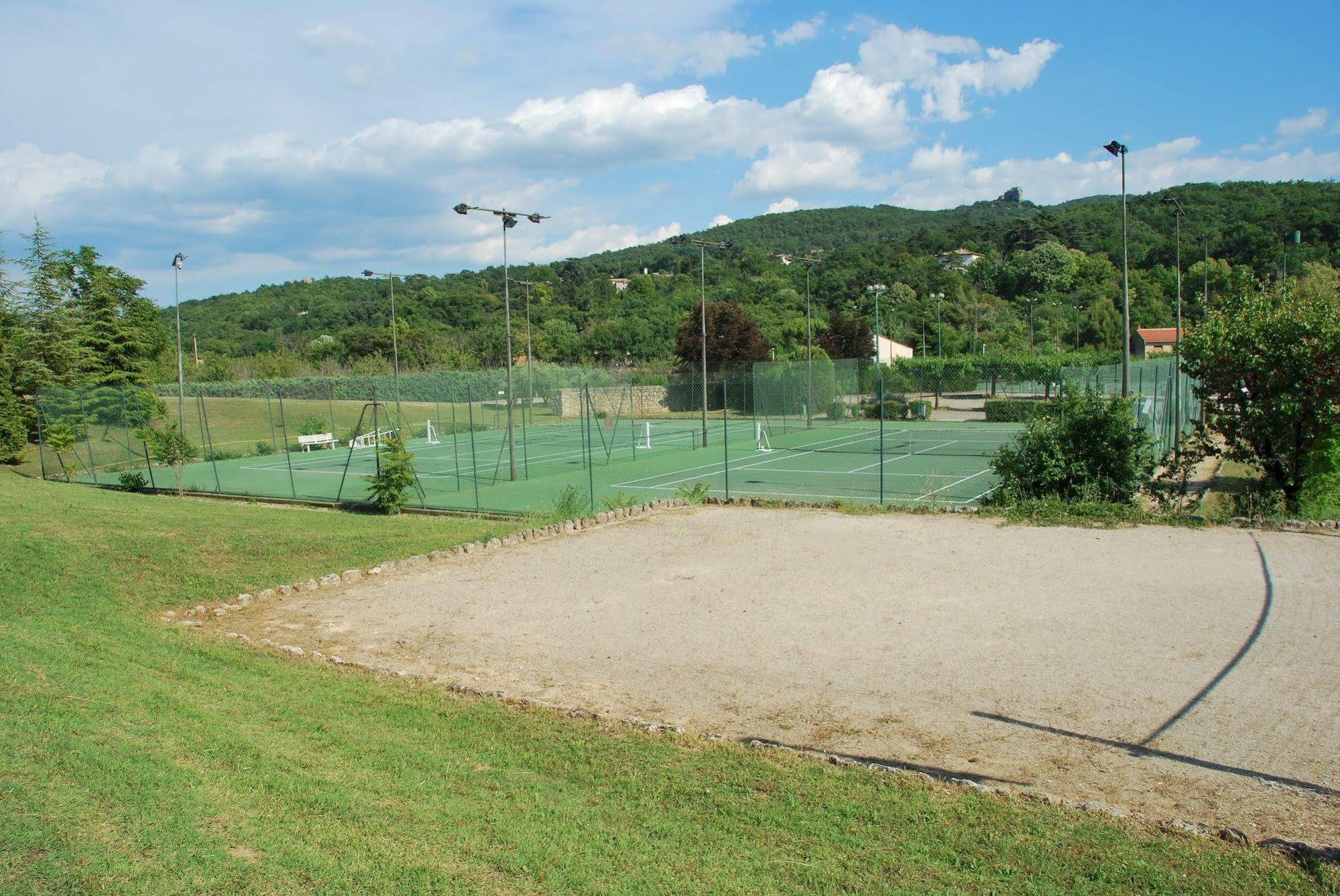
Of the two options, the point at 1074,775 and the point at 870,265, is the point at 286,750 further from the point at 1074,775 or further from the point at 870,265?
the point at 870,265

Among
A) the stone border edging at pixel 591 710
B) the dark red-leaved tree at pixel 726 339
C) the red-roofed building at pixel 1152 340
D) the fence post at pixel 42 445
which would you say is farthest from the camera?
the red-roofed building at pixel 1152 340

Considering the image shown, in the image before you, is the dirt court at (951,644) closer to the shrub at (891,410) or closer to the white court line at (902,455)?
the white court line at (902,455)

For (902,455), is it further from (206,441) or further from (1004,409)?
(206,441)

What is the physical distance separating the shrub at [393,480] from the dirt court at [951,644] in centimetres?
581

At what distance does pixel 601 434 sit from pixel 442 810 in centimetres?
1932

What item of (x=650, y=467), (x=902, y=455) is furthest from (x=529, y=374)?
(x=902, y=455)

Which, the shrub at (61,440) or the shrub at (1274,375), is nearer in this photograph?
the shrub at (1274,375)

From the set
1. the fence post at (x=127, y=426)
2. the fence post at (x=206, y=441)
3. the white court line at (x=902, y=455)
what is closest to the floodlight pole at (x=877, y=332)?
the white court line at (x=902, y=455)

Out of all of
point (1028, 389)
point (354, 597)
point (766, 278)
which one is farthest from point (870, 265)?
point (354, 597)

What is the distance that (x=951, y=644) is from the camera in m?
8.17

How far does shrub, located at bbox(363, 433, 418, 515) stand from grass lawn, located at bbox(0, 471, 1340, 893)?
36.7 ft

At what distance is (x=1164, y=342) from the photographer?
6438cm

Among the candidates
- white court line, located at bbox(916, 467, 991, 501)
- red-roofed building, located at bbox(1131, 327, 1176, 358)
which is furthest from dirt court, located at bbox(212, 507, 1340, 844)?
red-roofed building, located at bbox(1131, 327, 1176, 358)

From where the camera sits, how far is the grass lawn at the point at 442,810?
3.91 m
